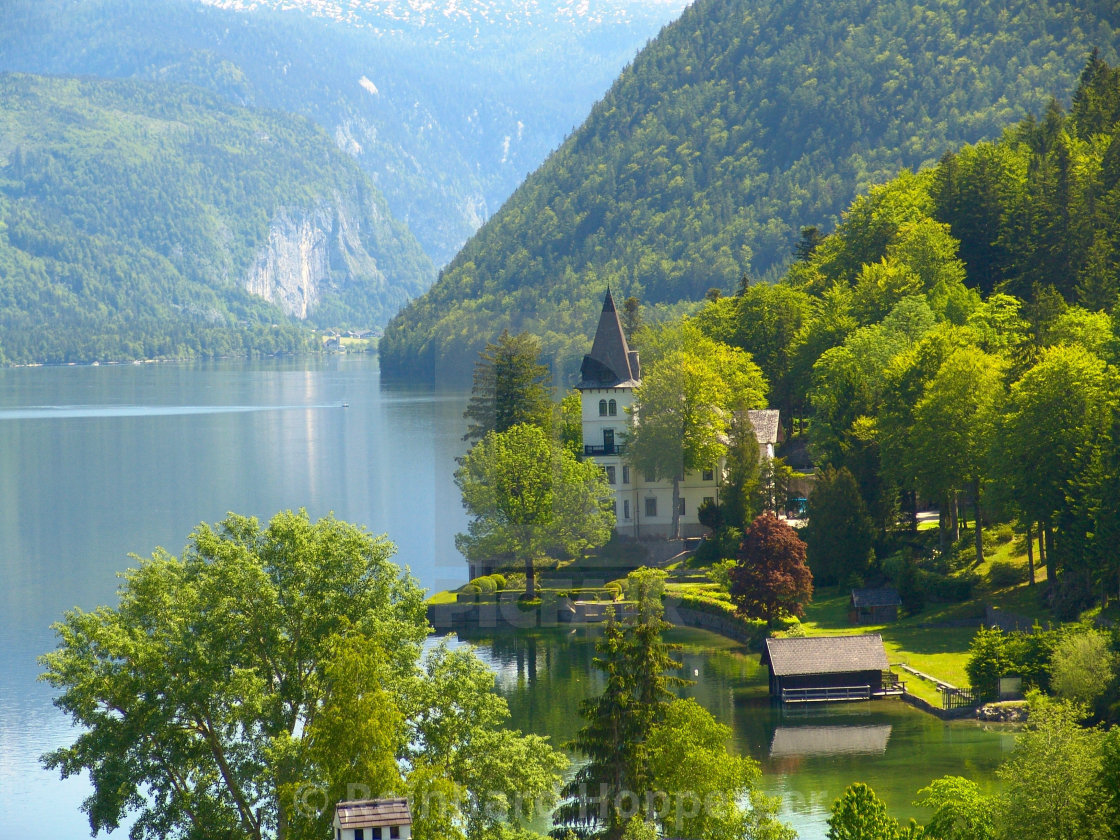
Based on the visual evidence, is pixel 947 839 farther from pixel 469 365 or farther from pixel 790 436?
pixel 469 365

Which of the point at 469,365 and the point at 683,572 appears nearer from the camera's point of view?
the point at 683,572

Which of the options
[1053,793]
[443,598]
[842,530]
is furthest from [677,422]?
[1053,793]

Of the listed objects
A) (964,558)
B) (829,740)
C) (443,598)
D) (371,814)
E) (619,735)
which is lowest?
(829,740)

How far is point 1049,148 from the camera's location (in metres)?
98.6

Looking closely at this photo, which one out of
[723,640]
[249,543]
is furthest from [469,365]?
[249,543]

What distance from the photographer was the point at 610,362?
7769cm

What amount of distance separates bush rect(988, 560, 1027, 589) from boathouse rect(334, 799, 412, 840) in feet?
135

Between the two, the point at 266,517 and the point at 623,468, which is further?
the point at 266,517

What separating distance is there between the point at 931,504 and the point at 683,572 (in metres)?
13.3

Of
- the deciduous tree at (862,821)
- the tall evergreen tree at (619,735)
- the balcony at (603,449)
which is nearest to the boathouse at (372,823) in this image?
the tall evergreen tree at (619,735)

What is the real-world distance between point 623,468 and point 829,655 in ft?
86.6

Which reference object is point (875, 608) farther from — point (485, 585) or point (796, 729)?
point (485, 585)

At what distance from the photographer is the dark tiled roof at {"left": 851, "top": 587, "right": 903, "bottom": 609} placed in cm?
6059

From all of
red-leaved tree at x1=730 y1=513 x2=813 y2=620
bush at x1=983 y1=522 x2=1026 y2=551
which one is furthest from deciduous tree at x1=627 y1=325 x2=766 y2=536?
bush at x1=983 y1=522 x2=1026 y2=551
